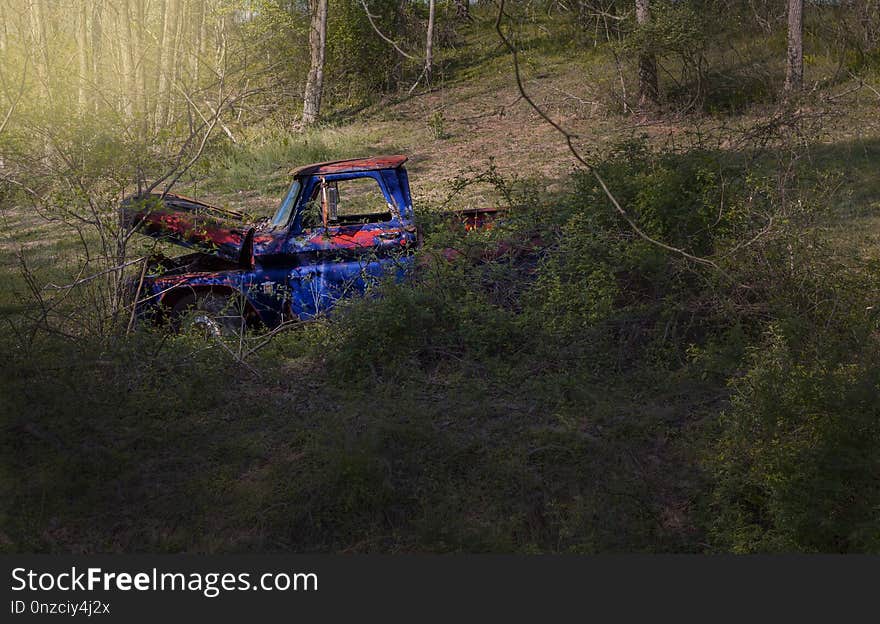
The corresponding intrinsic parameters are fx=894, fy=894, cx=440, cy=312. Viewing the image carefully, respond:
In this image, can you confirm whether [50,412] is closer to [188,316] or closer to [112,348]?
[112,348]

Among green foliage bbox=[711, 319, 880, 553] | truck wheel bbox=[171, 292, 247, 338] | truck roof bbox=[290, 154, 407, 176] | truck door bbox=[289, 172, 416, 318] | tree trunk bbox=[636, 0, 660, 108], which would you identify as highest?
tree trunk bbox=[636, 0, 660, 108]

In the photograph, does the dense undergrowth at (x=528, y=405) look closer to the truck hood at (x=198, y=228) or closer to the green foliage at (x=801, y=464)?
the green foliage at (x=801, y=464)

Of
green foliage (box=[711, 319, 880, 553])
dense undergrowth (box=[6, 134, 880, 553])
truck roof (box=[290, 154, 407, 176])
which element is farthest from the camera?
truck roof (box=[290, 154, 407, 176])

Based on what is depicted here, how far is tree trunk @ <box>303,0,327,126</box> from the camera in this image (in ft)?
81.9

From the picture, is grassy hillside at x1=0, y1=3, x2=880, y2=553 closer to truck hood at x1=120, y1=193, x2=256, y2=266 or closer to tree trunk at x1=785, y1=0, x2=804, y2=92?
truck hood at x1=120, y1=193, x2=256, y2=266

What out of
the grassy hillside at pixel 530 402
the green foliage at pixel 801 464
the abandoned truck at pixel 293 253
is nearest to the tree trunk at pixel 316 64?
the grassy hillside at pixel 530 402

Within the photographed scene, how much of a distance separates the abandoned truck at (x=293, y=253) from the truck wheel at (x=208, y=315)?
12 mm

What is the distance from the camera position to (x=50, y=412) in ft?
20.9

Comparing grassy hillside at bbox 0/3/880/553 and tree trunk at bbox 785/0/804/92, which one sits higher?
tree trunk at bbox 785/0/804/92

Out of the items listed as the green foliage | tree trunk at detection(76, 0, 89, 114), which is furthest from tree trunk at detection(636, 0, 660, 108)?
the green foliage

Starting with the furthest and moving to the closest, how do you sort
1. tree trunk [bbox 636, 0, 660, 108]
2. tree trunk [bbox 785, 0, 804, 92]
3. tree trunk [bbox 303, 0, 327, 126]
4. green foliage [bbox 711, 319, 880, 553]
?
tree trunk [bbox 303, 0, 327, 126]
tree trunk [bbox 636, 0, 660, 108]
tree trunk [bbox 785, 0, 804, 92]
green foliage [bbox 711, 319, 880, 553]

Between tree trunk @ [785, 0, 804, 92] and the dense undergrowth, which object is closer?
the dense undergrowth

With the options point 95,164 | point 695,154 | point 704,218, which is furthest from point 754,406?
point 95,164

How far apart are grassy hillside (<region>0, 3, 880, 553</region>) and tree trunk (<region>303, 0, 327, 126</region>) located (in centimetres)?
1599
